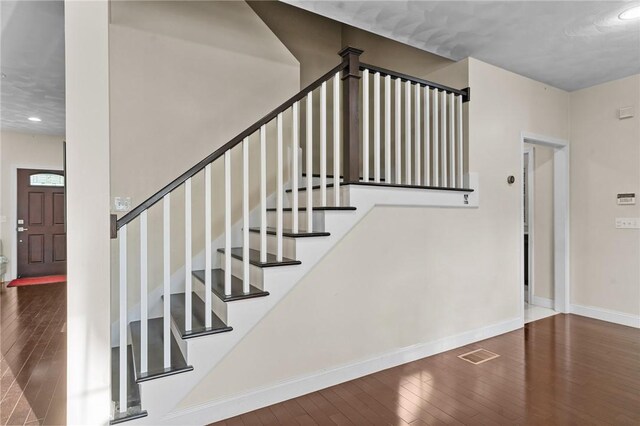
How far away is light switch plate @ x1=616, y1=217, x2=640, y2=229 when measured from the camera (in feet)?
12.8

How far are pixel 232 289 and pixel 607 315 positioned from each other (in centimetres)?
454

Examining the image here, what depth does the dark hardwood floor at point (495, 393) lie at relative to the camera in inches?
87.2

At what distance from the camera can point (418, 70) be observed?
404 cm

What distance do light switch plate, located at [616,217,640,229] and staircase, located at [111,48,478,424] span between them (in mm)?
2037

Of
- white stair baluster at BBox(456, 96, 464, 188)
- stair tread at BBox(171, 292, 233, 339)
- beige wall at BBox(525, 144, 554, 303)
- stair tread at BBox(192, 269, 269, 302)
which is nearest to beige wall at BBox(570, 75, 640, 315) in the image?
beige wall at BBox(525, 144, 554, 303)

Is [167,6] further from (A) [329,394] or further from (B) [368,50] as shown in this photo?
(A) [329,394]

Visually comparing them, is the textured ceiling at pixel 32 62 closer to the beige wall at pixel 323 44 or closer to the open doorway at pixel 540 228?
the beige wall at pixel 323 44

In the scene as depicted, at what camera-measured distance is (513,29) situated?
2.94 meters

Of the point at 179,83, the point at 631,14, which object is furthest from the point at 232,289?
the point at 631,14

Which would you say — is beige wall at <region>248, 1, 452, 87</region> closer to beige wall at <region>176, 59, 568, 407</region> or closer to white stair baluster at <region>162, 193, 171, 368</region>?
beige wall at <region>176, 59, 568, 407</region>

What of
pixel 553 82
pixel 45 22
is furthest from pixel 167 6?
pixel 553 82

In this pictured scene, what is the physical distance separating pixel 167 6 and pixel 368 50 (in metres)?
2.57

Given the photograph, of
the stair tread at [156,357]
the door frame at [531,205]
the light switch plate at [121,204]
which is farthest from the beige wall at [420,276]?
the light switch plate at [121,204]

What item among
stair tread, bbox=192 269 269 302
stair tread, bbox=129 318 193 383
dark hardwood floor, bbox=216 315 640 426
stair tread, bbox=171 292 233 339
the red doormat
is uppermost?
stair tread, bbox=192 269 269 302
